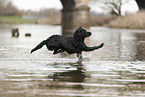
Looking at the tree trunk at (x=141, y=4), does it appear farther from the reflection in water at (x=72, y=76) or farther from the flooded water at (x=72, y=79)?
the reflection in water at (x=72, y=76)

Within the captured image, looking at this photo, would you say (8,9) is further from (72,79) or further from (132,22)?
(72,79)

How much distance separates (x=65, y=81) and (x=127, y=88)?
2.86ft

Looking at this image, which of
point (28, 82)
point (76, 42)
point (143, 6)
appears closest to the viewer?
point (28, 82)

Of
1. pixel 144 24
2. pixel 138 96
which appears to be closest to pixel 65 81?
pixel 138 96

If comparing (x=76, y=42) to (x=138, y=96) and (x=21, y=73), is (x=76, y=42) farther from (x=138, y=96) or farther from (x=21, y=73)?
(x=138, y=96)

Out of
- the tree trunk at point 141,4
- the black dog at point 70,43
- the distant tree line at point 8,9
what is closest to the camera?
the black dog at point 70,43

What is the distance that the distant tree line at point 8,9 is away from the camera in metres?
81.8

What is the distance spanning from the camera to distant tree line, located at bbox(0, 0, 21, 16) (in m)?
81.8

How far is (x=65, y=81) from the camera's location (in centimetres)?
379

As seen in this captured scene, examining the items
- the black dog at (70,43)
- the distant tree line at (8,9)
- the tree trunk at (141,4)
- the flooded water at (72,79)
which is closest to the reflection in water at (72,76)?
the flooded water at (72,79)

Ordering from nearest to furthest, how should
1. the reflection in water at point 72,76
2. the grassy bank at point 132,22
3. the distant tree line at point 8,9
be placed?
1. the reflection in water at point 72,76
2. the grassy bank at point 132,22
3. the distant tree line at point 8,9

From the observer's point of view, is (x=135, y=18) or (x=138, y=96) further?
(x=135, y=18)

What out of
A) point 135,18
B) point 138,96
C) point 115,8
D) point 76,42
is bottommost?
point 138,96

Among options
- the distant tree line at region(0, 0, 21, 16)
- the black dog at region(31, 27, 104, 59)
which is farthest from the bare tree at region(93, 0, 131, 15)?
the distant tree line at region(0, 0, 21, 16)
